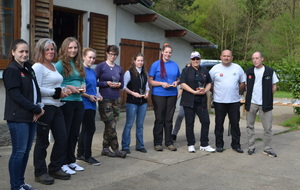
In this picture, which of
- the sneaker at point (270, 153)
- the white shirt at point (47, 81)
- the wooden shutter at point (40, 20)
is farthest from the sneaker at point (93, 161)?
the sneaker at point (270, 153)

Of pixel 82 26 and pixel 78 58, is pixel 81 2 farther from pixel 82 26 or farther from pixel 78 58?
pixel 78 58

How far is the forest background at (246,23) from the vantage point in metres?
33.6

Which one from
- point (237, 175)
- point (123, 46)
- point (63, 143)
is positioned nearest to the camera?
point (63, 143)

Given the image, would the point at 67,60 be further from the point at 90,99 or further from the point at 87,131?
the point at 87,131

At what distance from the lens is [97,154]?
6.57 metres

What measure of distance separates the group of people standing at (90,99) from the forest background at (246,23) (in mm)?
26665

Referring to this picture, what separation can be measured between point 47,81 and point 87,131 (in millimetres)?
1338

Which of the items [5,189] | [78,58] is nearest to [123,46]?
[78,58]

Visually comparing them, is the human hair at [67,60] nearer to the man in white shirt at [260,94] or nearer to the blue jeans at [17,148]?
the blue jeans at [17,148]

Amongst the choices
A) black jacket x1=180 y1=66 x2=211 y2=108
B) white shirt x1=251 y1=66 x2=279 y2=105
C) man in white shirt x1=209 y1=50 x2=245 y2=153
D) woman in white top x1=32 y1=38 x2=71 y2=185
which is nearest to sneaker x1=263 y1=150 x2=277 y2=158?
man in white shirt x1=209 y1=50 x2=245 y2=153

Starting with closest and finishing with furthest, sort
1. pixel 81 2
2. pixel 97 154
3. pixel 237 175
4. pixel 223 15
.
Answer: pixel 237 175, pixel 97 154, pixel 81 2, pixel 223 15

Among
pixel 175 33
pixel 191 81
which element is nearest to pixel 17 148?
pixel 191 81

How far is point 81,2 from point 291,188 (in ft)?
21.8

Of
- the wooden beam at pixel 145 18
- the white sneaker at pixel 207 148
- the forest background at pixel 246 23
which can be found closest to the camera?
the white sneaker at pixel 207 148
